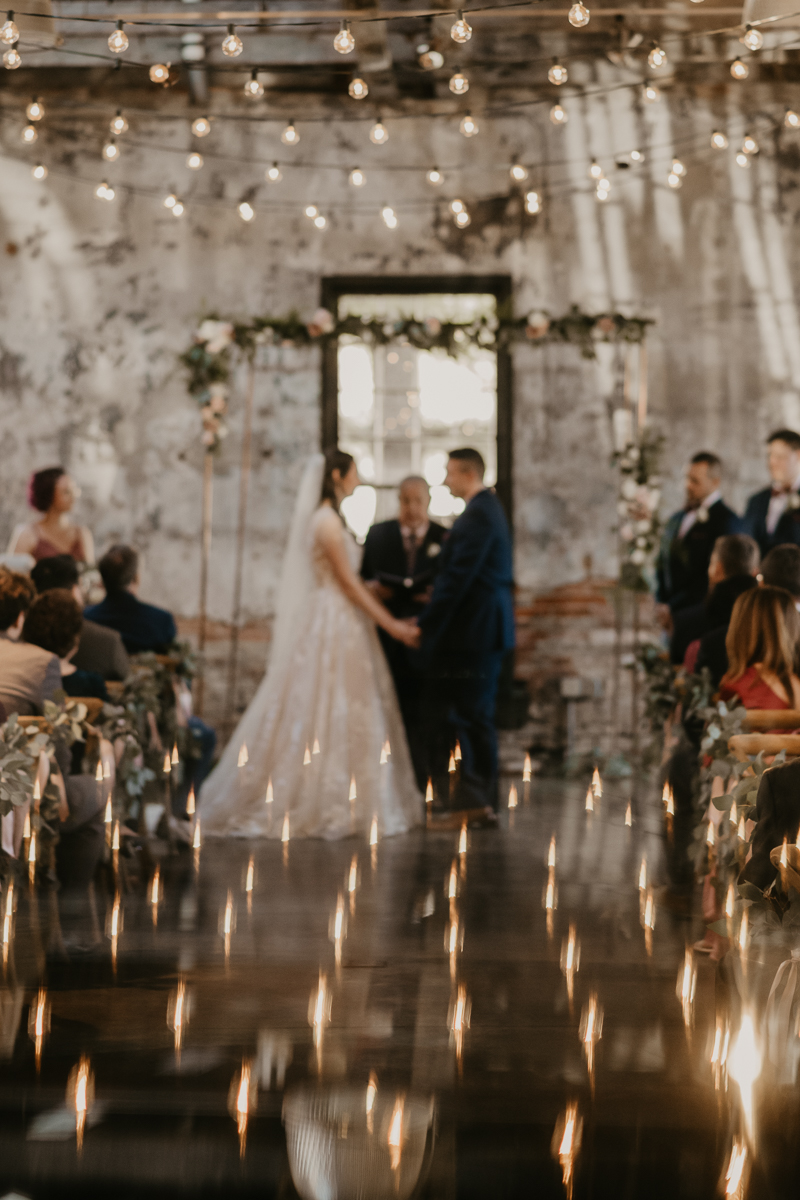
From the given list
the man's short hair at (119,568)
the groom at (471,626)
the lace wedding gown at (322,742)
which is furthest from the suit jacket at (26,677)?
the groom at (471,626)

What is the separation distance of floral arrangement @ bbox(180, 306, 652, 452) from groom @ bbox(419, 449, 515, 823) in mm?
1289

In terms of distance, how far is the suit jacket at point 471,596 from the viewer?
652 centimetres

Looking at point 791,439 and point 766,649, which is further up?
point 791,439

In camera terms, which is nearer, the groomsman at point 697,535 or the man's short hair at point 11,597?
the man's short hair at point 11,597

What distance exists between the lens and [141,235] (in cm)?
865

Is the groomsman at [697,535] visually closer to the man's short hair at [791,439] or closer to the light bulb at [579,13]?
the man's short hair at [791,439]

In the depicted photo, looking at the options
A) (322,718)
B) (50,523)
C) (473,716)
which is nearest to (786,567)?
(473,716)

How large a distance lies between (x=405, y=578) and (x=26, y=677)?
3.23 metres

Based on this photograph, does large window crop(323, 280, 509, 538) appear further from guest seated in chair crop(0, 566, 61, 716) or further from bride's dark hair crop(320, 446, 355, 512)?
guest seated in chair crop(0, 566, 61, 716)

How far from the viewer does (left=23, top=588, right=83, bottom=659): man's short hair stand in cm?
464

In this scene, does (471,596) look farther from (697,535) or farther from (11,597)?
(11,597)

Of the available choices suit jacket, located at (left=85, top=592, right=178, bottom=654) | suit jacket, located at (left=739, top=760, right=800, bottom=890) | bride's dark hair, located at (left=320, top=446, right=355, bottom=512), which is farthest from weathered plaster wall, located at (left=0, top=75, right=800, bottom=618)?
suit jacket, located at (left=739, top=760, right=800, bottom=890)

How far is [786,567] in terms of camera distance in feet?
17.4

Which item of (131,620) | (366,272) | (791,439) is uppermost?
(366,272)
